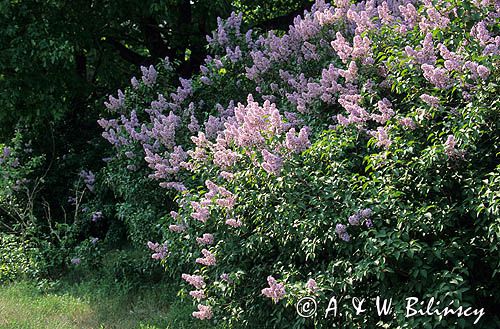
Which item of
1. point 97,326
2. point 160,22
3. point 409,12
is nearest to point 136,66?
point 160,22

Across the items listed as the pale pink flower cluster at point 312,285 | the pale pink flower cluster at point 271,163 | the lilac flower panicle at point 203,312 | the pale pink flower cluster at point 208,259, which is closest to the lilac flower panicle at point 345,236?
the pale pink flower cluster at point 312,285

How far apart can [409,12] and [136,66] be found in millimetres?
5487

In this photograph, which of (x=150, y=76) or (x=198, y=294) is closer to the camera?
(x=198, y=294)

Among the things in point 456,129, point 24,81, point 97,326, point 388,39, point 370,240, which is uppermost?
point 24,81

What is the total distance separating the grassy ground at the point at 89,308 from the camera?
552cm

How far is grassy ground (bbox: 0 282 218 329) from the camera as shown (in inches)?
217

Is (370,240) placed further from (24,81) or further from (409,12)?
(24,81)

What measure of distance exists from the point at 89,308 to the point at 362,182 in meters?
3.04

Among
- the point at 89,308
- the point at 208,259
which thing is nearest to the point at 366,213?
the point at 208,259

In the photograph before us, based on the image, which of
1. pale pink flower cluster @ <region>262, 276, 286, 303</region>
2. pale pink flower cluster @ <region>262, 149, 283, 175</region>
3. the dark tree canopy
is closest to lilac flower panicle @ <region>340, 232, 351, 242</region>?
pale pink flower cluster @ <region>262, 276, 286, 303</region>

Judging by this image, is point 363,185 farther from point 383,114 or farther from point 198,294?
point 198,294

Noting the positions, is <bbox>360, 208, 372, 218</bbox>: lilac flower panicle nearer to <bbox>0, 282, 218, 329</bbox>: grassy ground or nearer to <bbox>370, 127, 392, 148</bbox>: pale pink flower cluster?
<bbox>370, 127, 392, 148</bbox>: pale pink flower cluster

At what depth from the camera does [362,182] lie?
4422mm

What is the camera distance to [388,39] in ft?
16.2
